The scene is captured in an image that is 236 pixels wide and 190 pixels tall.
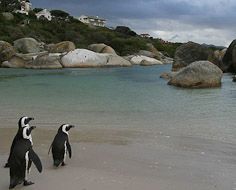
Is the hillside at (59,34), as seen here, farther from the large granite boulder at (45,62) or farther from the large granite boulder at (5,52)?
the large granite boulder at (45,62)

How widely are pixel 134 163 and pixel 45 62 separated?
38050 mm

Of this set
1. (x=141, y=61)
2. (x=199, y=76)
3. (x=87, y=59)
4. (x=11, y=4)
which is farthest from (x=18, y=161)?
(x=11, y=4)

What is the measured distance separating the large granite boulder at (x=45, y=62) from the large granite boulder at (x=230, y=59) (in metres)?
17.8

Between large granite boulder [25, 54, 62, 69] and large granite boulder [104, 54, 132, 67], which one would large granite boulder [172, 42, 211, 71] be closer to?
large granite boulder [104, 54, 132, 67]

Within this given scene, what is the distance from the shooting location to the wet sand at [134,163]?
584 centimetres

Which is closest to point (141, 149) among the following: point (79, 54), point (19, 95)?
point (19, 95)

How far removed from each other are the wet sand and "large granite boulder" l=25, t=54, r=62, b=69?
113 feet

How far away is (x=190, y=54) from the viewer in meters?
38.4

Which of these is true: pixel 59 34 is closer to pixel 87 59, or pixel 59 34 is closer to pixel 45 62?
pixel 87 59

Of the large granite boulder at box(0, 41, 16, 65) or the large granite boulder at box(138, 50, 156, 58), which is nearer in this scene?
the large granite boulder at box(0, 41, 16, 65)

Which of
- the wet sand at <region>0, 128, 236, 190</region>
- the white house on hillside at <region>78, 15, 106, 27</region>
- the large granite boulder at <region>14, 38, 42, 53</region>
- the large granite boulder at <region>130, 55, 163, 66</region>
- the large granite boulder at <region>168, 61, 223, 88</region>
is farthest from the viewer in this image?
the white house on hillside at <region>78, 15, 106, 27</region>

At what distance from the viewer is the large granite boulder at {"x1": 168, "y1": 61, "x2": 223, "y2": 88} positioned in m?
22.2

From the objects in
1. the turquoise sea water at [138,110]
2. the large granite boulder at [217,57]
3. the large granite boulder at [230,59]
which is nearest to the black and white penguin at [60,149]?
the turquoise sea water at [138,110]

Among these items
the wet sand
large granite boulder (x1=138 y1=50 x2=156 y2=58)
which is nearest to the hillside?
large granite boulder (x1=138 y1=50 x2=156 y2=58)
